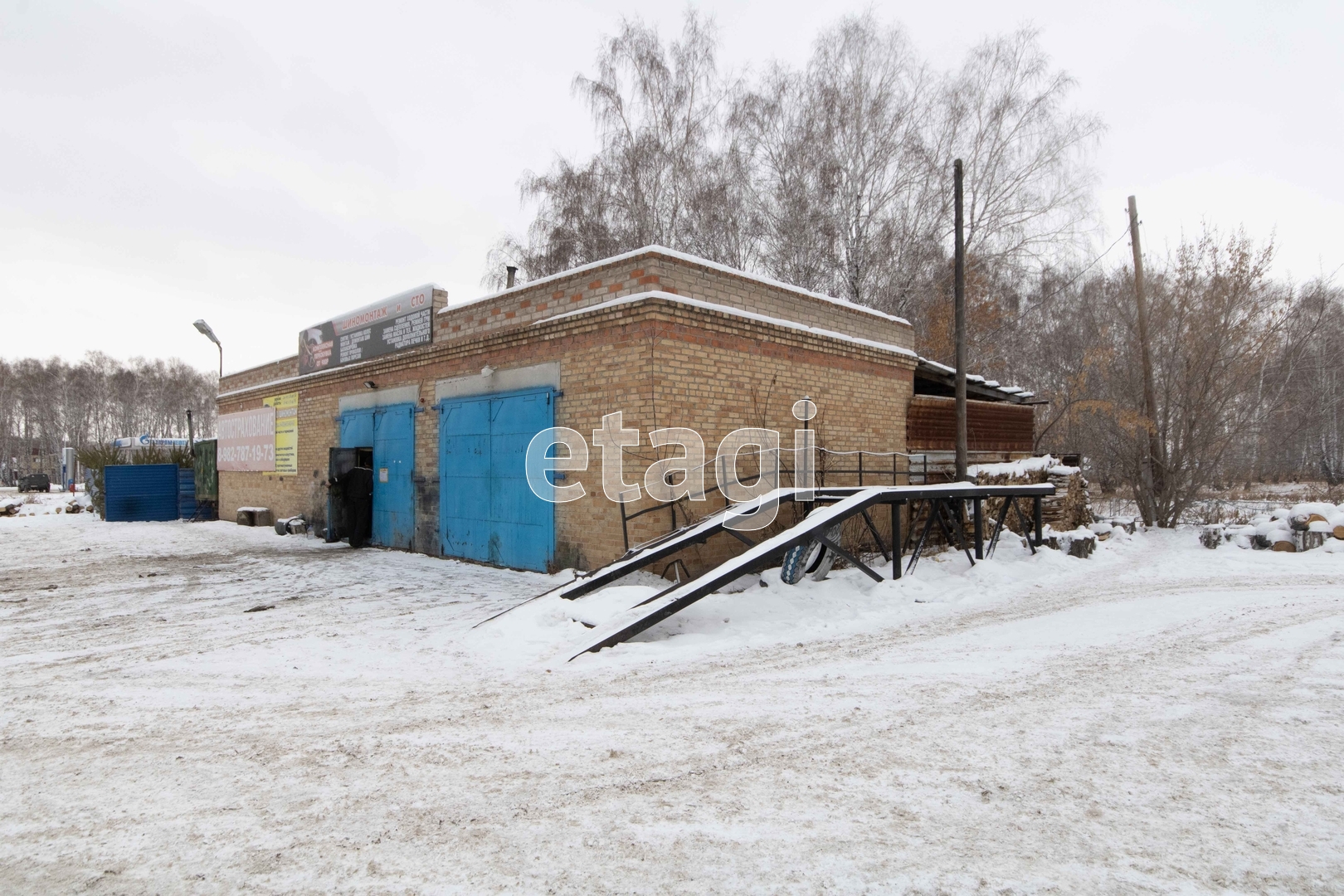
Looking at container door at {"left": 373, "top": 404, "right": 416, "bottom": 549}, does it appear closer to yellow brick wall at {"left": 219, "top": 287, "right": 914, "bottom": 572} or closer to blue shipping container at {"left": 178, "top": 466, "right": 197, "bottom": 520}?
yellow brick wall at {"left": 219, "top": 287, "right": 914, "bottom": 572}

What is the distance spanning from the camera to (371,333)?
11758 millimetres

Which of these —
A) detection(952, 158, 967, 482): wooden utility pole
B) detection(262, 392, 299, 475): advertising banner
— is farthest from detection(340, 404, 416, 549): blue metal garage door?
detection(952, 158, 967, 482): wooden utility pole

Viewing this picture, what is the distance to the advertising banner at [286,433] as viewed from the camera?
46.6 ft

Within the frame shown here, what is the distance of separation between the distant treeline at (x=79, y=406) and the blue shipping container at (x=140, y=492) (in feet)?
126

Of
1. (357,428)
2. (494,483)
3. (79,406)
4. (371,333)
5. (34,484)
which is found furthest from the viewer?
(79,406)

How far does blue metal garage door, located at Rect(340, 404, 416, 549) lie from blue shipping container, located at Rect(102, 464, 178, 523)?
9.70 metres

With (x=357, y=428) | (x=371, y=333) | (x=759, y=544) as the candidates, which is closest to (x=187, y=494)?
(x=357, y=428)

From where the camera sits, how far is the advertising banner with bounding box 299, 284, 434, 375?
10.6 meters

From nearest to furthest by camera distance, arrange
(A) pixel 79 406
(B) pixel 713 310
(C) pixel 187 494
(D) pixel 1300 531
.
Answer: (B) pixel 713 310 < (D) pixel 1300 531 < (C) pixel 187 494 < (A) pixel 79 406

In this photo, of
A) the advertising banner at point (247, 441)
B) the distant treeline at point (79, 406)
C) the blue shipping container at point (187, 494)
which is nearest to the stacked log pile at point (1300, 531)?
the advertising banner at point (247, 441)

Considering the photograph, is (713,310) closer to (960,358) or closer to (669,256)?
(669,256)

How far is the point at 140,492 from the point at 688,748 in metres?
19.9

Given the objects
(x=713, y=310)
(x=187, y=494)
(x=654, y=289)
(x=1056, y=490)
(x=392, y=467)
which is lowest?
(x=187, y=494)

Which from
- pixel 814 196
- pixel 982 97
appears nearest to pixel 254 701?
pixel 814 196
